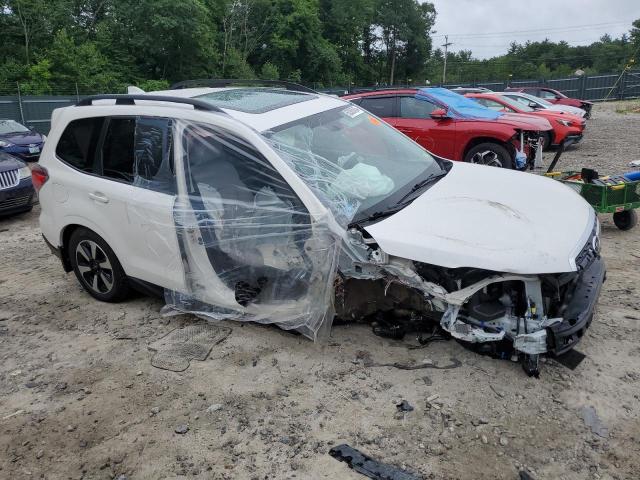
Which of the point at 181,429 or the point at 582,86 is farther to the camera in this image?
the point at 582,86

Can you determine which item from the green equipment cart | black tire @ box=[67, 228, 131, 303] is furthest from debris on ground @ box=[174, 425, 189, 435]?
the green equipment cart

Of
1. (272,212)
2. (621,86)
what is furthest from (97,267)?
(621,86)

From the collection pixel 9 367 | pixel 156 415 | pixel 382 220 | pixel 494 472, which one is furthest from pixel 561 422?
pixel 9 367

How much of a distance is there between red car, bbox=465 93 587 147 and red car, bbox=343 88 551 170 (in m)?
2.52

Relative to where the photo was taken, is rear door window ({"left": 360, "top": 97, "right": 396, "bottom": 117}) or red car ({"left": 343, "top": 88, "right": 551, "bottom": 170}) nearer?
red car ({"left": 343, "top": 88, "right": 551, "bottom": 170})

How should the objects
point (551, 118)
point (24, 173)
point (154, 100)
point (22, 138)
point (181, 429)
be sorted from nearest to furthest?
point (181, 429) → point (154, 100) → point (24, 173) → point (551, 118) → point (22, 138)

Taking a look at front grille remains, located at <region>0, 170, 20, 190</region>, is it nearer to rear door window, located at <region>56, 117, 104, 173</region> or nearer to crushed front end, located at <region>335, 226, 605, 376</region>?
rear door window, located at <region>56, 117, 104, 173</region>

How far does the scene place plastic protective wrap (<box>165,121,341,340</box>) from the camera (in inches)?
126

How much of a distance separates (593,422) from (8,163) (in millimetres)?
8165

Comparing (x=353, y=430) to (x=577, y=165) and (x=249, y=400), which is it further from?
(x=577, y=165)

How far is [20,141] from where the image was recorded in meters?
13.0

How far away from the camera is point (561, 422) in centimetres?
271

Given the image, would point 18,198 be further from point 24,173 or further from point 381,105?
point 381,105

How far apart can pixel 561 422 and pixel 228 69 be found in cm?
3807
